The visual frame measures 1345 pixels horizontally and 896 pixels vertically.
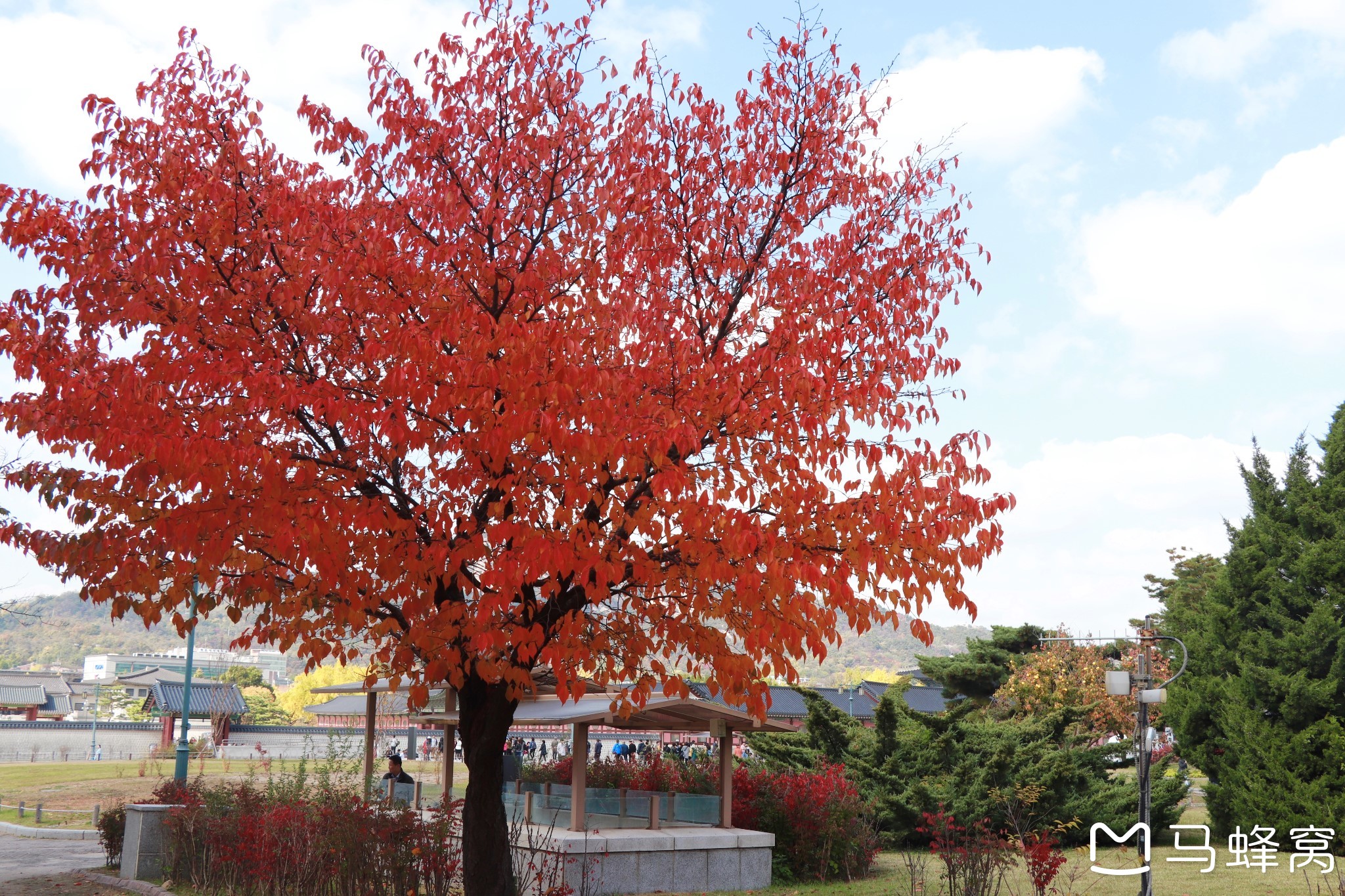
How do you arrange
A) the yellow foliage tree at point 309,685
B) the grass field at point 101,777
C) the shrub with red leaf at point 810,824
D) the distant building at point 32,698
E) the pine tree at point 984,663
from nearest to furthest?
the shrub with red leaf at point 810,824, the grass field at point 101,777, the pine tree at point 984,663, the distant building at point 32,698, the yellow foliage tree at point 309,685

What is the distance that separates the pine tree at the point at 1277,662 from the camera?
819 inches

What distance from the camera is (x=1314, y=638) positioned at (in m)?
21.3

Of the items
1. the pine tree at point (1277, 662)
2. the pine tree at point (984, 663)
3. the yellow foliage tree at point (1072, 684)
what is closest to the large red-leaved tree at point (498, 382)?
the pine tree at point (1277, 662)

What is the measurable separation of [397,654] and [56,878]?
1181 cm

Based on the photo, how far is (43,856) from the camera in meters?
20.9

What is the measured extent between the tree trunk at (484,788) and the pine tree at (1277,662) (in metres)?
16.8

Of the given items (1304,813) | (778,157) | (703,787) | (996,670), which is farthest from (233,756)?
(778,157)

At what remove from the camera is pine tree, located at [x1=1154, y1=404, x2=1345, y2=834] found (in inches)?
819

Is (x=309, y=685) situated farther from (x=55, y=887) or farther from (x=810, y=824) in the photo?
(x=810, y=824)

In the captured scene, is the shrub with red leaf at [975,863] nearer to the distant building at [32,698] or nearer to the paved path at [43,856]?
the paved path at [43,856]

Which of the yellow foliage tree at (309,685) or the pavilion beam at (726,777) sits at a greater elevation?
the pavilion beam at (726,777)

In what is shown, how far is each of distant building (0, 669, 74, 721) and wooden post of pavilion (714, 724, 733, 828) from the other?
8021 centimetres

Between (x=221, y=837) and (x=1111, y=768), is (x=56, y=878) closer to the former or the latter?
(x=221, y=837)

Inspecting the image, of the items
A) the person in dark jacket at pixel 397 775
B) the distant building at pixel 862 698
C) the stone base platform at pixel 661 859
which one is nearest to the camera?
the stone base platform at pixel 661 859
